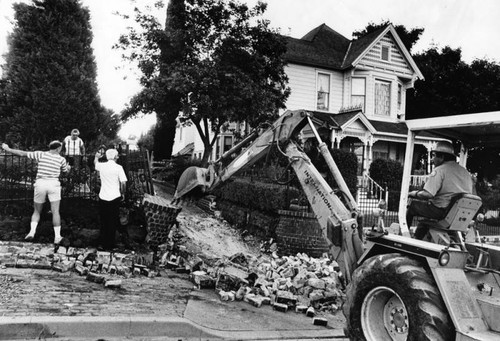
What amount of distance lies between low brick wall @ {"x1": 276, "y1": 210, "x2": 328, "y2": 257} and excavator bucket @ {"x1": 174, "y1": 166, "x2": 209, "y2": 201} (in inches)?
181

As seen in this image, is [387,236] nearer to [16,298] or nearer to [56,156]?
[16,298]

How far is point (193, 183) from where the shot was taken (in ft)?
22.3

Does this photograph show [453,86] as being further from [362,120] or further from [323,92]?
[362,120]

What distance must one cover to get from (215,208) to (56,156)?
293 inches

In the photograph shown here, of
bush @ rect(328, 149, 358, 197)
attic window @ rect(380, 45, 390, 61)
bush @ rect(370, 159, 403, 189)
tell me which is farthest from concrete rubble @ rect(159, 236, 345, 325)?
attic window @ rect(380, 45, 390, 61)

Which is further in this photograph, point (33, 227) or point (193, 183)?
point (33, 227)

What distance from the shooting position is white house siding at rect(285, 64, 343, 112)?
73.6ft

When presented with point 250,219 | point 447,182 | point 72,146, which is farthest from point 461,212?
point 72,146

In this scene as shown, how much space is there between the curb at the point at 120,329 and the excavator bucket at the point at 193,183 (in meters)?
2.10

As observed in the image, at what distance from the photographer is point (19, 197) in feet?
31.3

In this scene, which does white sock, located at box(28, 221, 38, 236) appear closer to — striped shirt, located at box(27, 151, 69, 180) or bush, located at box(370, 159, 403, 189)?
striped shirt, located at box(27, 151, 69, 180)

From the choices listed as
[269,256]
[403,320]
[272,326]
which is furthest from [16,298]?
[269,256]

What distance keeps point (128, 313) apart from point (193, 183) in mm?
2159

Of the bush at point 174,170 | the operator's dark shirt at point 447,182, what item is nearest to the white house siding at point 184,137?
the bush at point 174,170
